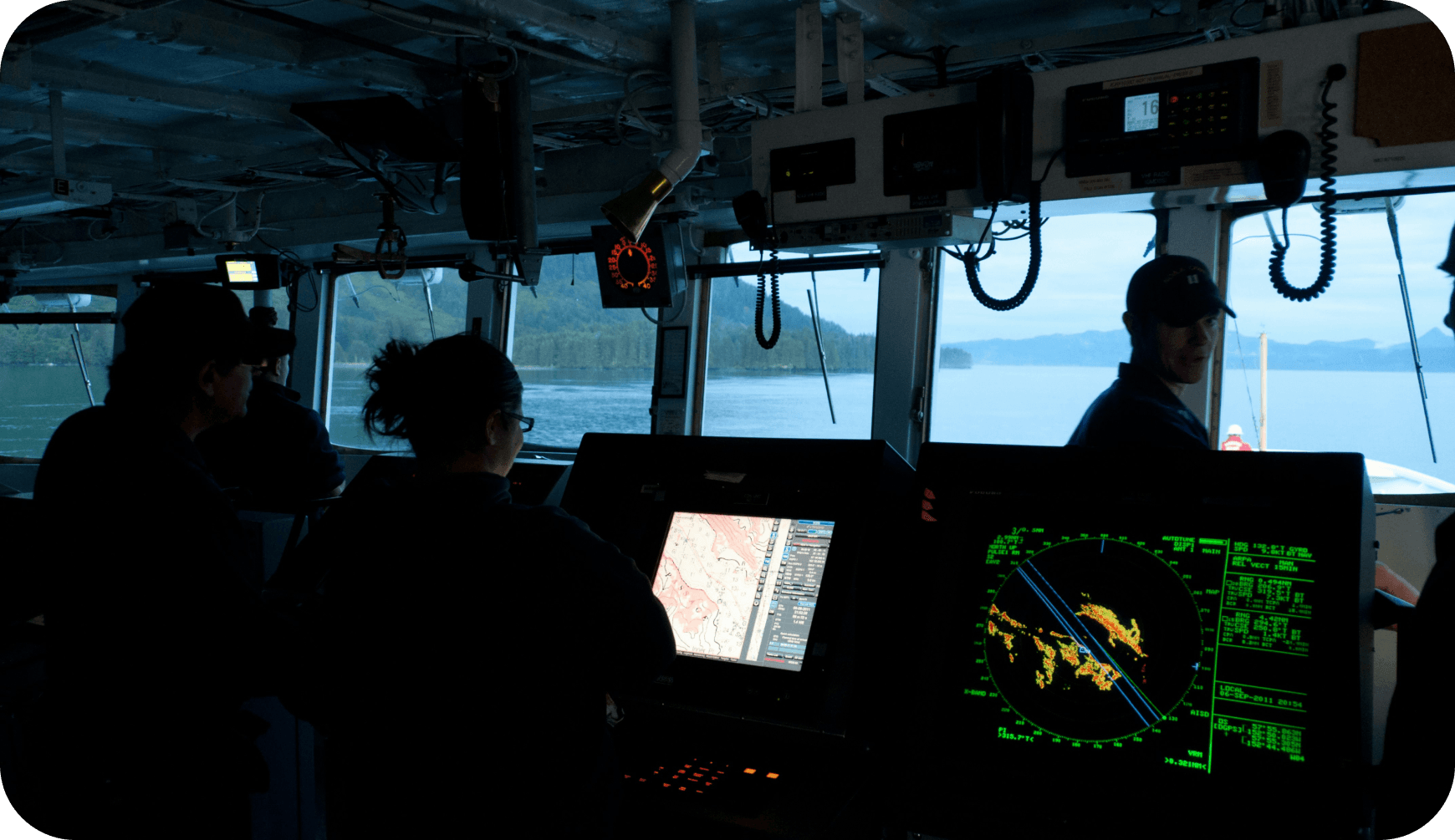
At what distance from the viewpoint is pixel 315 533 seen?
2365 mm

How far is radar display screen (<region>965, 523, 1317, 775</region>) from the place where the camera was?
38.0 inches

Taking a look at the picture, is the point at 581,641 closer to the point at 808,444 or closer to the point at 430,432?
the point at 430,432

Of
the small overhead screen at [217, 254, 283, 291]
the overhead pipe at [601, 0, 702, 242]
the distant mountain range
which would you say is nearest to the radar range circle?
the overhead pipe at [601, 0, 702, 242]

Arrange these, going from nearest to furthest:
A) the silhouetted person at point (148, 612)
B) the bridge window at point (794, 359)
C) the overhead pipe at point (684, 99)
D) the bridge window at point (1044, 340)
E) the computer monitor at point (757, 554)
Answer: the computer monitor at point (757, 554)
the silhouetted person at point (148, 612)
the overhead pipe at point (684, 99)
the bridge window at point (1044, 340)
the bridge window at point (794, 359)

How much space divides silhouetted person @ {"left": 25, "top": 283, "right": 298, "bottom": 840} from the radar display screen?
3.50 feet

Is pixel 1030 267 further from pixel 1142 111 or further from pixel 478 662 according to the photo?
pixel 478 662

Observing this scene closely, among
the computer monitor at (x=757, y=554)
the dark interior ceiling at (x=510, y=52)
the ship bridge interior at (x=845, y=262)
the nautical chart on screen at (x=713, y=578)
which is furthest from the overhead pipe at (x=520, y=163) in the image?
the nautical chart on screen at (x=713, y=578)

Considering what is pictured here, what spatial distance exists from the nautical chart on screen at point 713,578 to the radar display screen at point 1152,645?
1.28 ft

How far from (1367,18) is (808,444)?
1.39 meters

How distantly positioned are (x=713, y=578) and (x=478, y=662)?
1.35ft

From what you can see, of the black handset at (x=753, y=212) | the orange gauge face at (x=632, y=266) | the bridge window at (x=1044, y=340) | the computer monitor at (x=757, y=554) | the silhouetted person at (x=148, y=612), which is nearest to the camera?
the computer monitor at (x=757, y=554)

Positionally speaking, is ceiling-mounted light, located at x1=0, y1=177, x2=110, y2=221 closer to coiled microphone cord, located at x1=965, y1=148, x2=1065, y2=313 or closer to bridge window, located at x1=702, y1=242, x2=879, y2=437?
bridge window, located at x1=702, y1=242, x2=879, y2=437

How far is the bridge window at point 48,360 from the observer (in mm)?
8414

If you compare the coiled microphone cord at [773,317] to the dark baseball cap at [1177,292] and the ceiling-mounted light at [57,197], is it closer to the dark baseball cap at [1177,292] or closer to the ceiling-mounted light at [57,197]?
the dark baseball cap at [1177,292]
